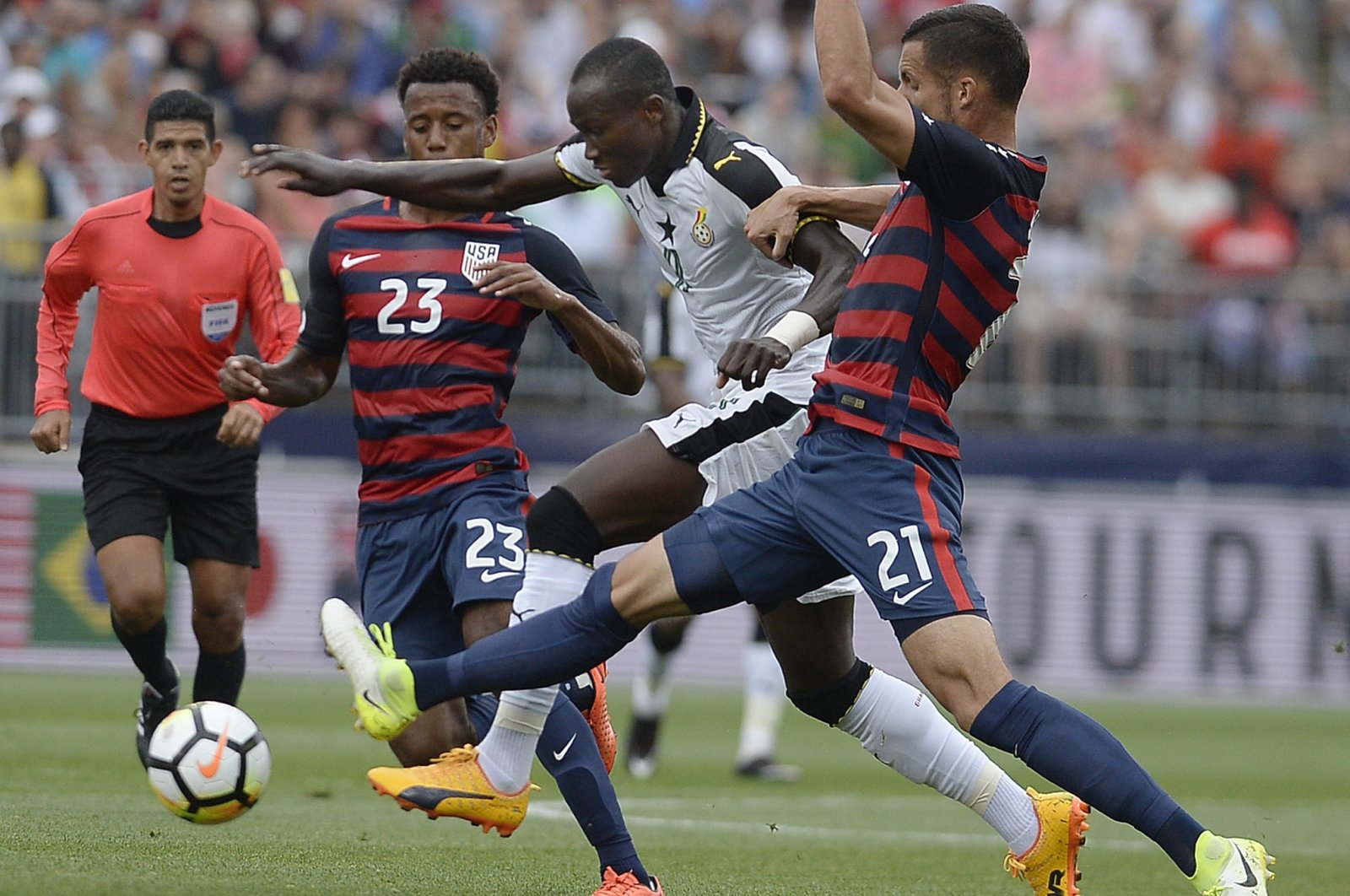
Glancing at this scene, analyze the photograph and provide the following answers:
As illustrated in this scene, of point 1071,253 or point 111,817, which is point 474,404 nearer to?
point 111,817

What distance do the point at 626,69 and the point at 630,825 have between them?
3.39m

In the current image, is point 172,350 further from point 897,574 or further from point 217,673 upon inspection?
point 897,574

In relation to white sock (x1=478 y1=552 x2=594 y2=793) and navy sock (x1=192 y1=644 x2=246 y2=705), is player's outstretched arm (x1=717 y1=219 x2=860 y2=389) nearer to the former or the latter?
white sock (x1=478 y1=552 x2=594 y2=793)

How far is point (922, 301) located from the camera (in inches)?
217

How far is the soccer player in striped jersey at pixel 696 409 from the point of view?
19.1 feet

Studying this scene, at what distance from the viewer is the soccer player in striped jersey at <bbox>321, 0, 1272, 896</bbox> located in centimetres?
530

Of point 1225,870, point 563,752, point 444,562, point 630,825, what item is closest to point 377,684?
point 563,752

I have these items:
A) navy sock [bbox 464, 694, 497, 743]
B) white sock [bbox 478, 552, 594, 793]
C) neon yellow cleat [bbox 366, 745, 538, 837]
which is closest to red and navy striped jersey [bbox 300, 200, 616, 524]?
white sock [bbox 478, 552, 594, 793]

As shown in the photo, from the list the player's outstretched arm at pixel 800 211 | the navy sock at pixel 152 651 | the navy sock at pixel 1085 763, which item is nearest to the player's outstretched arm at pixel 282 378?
the player's outstretched arm at pixel 800 211

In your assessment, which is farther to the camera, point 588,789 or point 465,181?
point 465,181

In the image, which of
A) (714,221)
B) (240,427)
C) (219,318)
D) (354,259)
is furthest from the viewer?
(219,318)

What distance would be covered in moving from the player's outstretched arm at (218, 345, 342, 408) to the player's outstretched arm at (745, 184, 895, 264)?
1576mm

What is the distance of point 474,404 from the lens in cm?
664

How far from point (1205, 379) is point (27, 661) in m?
9.17
